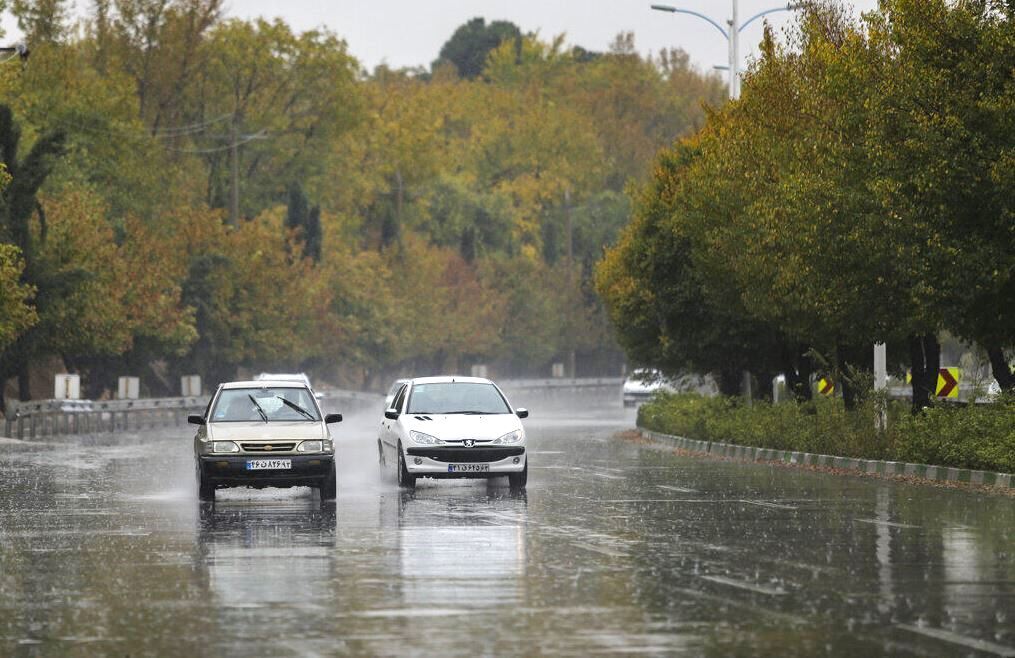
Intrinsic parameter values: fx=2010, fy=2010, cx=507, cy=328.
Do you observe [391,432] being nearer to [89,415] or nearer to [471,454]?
[471,454]

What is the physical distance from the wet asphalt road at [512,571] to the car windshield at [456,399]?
1.13m

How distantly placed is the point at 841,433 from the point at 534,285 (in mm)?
92186

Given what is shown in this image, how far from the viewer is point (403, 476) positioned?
1086 inches

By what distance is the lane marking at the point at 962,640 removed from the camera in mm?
10820

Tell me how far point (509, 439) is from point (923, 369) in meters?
12.9

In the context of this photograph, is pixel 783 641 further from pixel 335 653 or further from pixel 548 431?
pixel 548 431

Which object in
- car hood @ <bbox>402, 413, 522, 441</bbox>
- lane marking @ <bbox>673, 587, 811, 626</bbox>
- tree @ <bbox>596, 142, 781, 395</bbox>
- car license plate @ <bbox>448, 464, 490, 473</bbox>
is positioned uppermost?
tree @ <bbox>596, 142, 781, 395</bbox>

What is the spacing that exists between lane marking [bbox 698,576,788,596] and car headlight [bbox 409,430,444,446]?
41.2 feet

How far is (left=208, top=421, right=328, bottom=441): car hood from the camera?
24.2 meters

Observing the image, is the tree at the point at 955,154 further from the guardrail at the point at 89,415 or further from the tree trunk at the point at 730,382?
the guardrail at the point at 89,415

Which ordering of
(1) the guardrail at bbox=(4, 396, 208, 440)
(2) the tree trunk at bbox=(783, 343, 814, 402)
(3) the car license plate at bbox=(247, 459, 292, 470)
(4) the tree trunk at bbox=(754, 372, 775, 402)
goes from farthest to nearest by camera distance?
(1) the guardrail at bbox=(4, 396, 208, 440) < (4) the tree trunk at bbox=(754, 372, 775, 402) < (2) the tree trunk at bbox=(783, 343, 814, 402) < (3) the car license plate at bbox=(247, 459, 292, 470)

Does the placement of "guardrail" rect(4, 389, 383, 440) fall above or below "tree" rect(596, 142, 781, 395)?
below

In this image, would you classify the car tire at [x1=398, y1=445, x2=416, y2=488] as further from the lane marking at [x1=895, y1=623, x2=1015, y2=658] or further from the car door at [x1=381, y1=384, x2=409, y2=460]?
the lane marking at [x1=895, y1=623, x2=1015, y2=658]

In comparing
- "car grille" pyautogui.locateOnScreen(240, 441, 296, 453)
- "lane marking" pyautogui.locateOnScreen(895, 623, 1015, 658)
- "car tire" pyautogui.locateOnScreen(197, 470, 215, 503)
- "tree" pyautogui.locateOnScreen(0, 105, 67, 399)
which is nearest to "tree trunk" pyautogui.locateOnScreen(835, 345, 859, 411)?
"car grille" pyautogui.locateOnScreen(240, 441, 296, 453)
